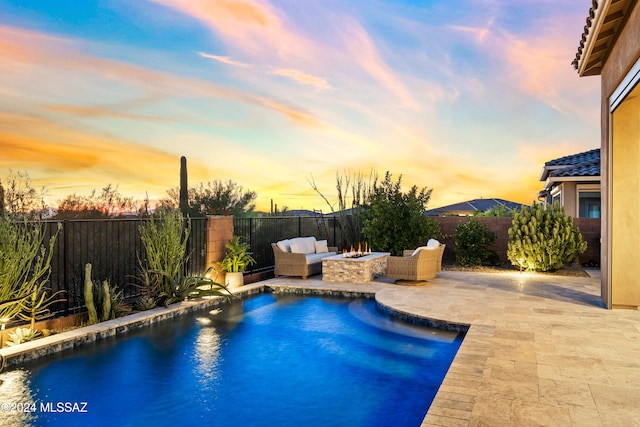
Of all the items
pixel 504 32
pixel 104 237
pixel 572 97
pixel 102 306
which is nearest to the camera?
pixel 102 306

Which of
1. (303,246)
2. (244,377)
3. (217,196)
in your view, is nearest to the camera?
(244,377)

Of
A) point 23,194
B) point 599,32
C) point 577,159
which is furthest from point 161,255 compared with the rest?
point 577,159

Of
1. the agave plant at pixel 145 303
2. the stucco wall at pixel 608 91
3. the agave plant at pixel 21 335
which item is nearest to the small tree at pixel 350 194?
the agave plant at pixel 145 303

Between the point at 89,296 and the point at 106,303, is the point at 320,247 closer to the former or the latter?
the point at 106,303

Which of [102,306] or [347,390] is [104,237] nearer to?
[102,306]

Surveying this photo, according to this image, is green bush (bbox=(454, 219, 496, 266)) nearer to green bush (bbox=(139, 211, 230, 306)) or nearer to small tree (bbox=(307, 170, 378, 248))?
small tree (bbox=(307, 170, 378, 248))

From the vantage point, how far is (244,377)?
4754 mm

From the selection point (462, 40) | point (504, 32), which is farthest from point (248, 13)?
point (504, 32)

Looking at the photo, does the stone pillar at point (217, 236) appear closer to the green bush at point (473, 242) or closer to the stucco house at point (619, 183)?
the green bush at point (473, 242)

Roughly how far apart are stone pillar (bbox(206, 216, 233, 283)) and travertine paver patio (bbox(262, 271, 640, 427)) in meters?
3.43

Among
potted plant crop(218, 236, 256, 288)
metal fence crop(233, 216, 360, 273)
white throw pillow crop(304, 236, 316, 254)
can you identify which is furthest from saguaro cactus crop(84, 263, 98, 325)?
white throw pillow crop(304, 236, 316, 254)

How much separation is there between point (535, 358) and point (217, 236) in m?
6.66

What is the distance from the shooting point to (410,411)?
395 cm

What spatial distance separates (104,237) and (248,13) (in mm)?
6024
